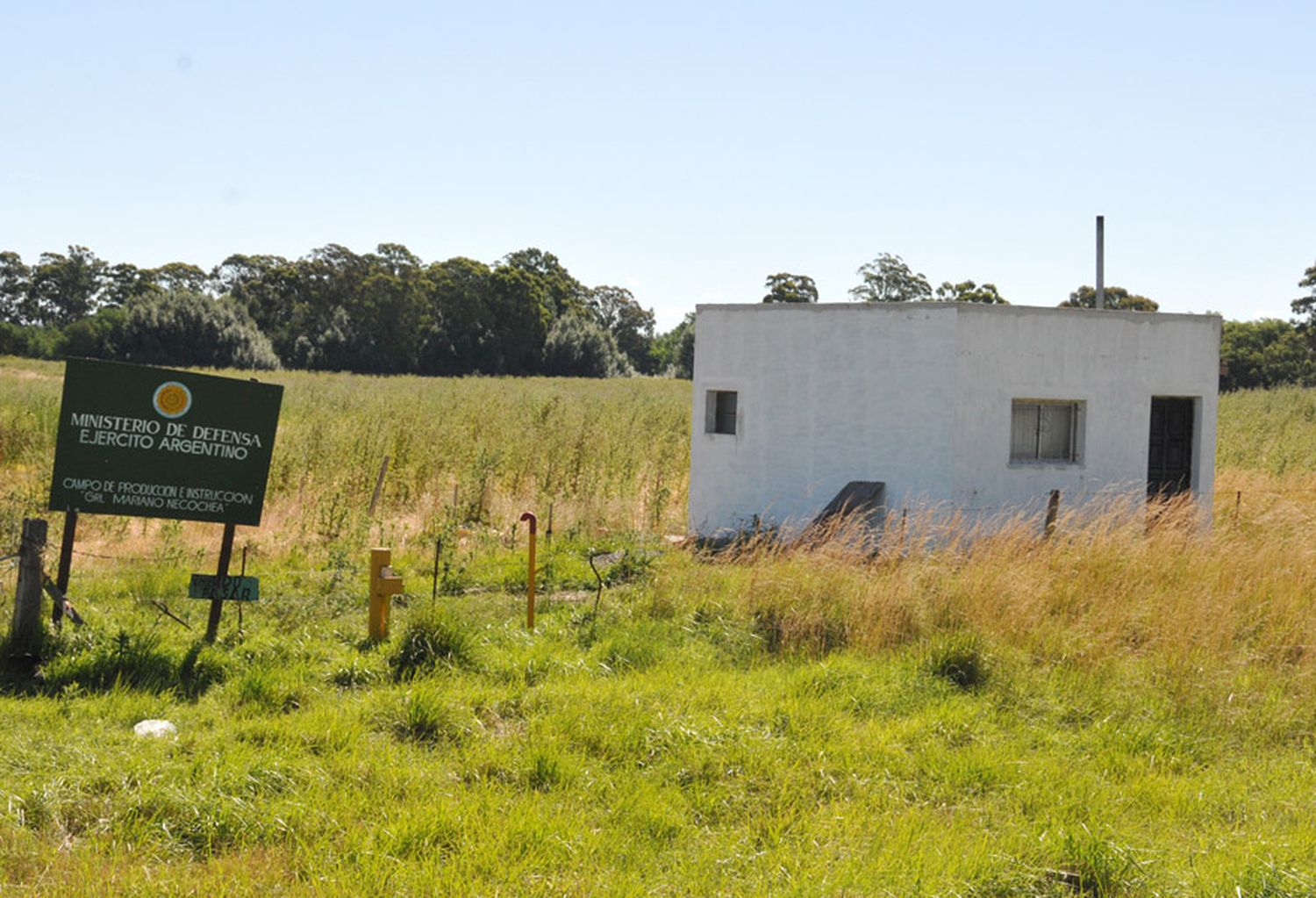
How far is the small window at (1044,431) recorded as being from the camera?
1396cm

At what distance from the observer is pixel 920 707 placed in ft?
24.3

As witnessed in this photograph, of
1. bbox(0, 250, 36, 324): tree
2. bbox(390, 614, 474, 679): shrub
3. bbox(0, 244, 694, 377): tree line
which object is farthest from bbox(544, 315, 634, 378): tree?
bbox(390, 614, 474, 679): shrub

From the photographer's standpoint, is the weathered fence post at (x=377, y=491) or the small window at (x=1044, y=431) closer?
the small window at (x=1044, y=431)

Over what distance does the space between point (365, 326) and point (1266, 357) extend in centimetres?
5421

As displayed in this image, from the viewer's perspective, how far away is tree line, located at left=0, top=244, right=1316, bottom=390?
63.7 metres

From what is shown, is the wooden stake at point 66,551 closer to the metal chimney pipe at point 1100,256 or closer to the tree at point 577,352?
the metal chimney pipe at point 1100,256

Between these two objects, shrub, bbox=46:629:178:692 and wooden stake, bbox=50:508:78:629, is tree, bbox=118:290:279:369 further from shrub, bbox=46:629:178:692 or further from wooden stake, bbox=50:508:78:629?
shrub, bbox=46:629:178:692

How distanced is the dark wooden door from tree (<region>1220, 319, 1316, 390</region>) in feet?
156

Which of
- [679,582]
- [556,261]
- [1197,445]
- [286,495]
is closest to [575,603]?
[679,582]

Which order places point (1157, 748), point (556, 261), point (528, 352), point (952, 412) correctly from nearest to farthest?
1. point (1157, 748)
2. point (952, 412)
3. point (528, 352)
4. point (556, 261)

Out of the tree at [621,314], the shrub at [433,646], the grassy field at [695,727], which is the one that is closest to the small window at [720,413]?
the grassy field at [695,727]

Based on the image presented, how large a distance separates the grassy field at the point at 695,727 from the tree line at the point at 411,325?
4979 centimetres

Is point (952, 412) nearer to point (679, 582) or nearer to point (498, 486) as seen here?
point (679, 582)

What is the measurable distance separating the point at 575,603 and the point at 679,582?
1.01 m
